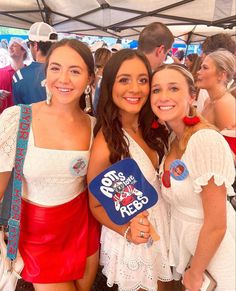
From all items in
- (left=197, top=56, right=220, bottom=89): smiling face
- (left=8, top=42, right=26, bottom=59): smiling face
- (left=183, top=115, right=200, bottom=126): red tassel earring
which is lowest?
(left=183, top=115, right=200, bottom=126): red tassel earring

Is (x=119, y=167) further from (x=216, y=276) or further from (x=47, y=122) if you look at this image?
(x=216, y=276)

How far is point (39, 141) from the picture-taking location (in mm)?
1360

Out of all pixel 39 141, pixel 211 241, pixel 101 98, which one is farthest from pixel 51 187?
pixel 211 241

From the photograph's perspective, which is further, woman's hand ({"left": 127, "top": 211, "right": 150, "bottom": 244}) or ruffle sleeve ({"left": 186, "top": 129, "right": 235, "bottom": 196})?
woman's hand ({"left": 127, "top": 211, "right": 150, "bottom": 244})

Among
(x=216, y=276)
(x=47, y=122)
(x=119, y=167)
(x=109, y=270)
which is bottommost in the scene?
(x=109, y=270)

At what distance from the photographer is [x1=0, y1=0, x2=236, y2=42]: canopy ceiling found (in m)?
4.48

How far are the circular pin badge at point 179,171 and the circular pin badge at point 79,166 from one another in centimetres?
42

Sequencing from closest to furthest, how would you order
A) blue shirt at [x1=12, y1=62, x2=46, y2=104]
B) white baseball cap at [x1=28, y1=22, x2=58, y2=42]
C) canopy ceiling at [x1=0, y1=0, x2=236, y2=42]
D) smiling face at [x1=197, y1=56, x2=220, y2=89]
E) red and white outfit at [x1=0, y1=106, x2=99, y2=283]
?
red and white outfit at [x1=0, y1=106, x2=99, y2=283] → smiling face at [x1=197, y1=56, x2=220, y2=89] → blue shirt at [x1=12, y1=62, x2=46, y2=104] → white baseball cap at [x1=28, y1=22, x2=58, y2=42] → canopy ceiling at [x1=0, y1=0, x2=236, y2=42]

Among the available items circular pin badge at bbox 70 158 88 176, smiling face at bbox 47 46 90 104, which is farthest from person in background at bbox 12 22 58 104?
circular pin badge at bbox 70 158 88 176

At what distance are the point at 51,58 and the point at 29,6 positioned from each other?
493 centimetres

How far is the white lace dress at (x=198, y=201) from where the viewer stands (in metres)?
1.14

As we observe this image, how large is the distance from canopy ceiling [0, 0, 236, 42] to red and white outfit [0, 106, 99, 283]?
3.66m

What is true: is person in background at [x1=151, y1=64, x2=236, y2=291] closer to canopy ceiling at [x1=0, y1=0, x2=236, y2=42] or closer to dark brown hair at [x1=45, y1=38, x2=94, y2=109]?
dark brown hair at [x1=45, y1=38, x2=94, y2=109]

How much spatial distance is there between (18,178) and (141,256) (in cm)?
69
